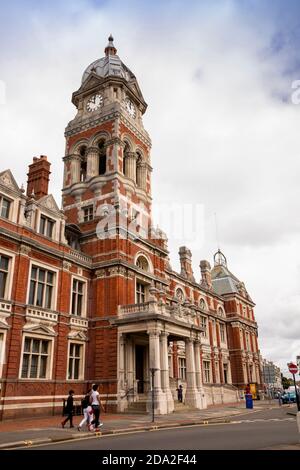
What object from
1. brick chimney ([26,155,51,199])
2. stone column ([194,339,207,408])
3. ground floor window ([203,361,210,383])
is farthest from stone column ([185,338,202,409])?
ground floor window ([203,361,210,383])

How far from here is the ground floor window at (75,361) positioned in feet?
88.0

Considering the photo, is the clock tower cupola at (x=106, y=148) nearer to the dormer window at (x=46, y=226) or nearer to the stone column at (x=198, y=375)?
the dormer window at (x=46, y=226)

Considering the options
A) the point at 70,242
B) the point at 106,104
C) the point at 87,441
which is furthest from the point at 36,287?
the point at 106,104

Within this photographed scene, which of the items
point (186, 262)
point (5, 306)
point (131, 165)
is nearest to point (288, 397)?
point (186, 262)

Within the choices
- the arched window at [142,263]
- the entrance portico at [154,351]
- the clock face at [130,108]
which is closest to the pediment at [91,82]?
the clock face at [130,108]

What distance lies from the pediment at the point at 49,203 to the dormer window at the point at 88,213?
5765mm

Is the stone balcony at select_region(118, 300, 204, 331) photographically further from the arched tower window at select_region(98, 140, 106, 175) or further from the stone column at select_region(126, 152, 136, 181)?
the arched tower window at select_region(98, 140, 106, 175)

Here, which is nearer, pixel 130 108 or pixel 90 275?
pixel 90 275

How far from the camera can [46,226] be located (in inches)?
1086

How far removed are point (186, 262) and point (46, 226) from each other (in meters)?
27.4

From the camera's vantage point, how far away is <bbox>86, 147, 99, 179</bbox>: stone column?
118 ft

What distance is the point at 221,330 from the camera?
55.1m

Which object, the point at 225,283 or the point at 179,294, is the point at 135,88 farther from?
the point at 225,283

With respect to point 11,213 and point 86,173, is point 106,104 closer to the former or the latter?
point 86,173
